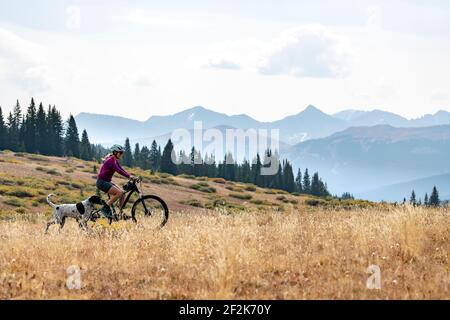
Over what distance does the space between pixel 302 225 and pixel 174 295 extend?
6883 millimetres

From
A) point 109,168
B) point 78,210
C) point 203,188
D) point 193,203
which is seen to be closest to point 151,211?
point 109,168

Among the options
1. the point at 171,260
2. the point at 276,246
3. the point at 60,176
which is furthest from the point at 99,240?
the point at 60,176

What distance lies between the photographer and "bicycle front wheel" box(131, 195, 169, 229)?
45.4 ft

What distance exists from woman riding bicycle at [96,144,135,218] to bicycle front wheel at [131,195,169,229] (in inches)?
24.6

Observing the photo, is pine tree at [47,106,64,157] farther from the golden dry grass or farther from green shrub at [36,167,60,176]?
the golden dry grass

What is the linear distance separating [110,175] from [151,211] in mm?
1687

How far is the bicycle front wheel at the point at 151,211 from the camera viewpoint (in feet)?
45.4

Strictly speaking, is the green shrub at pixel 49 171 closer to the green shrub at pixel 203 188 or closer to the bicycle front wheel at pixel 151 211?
the green shrub at pixel 203 188

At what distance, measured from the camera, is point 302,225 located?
45.0 ft

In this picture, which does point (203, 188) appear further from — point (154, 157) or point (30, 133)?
point (154, 157)

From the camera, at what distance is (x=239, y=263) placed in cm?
841
